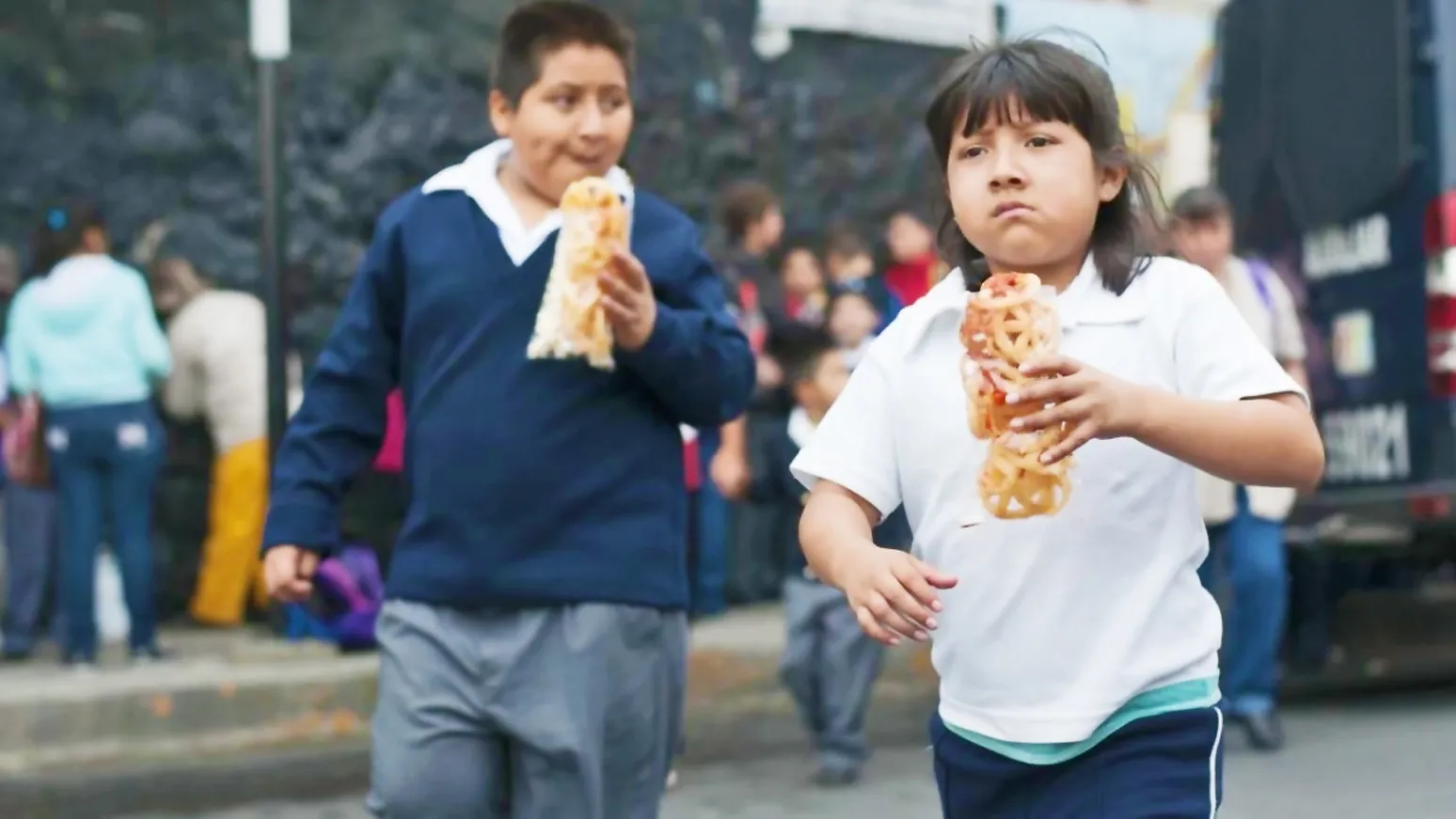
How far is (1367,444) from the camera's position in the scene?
812 centimetres

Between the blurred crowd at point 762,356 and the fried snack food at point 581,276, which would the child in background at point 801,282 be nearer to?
the blurred crowd at point 762,356

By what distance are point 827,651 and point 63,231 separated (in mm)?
3422

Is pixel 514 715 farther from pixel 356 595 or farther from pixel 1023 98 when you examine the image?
pixel 356 595

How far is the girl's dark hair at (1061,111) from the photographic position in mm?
2799

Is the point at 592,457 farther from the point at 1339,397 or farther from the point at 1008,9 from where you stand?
the point at 1008,9

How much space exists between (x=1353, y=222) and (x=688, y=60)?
390 cm

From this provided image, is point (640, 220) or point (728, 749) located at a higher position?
point (640, 220)

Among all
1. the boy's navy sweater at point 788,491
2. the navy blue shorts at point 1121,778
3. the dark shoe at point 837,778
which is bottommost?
the dark shoe at point 837,778

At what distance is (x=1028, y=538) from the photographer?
9.23ft

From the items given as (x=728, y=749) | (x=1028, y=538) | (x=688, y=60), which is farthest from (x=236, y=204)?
(x=1028, y=538)

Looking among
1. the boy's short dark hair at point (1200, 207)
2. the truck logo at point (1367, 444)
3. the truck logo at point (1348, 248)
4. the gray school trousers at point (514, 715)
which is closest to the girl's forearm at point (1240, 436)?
the gray school trousers at point (514, 715)

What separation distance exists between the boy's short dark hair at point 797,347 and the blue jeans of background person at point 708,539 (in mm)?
755

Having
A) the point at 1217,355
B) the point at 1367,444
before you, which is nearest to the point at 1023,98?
the point at 1217,355

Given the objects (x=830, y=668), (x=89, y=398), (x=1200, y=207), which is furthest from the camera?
(x=89, y=398)
